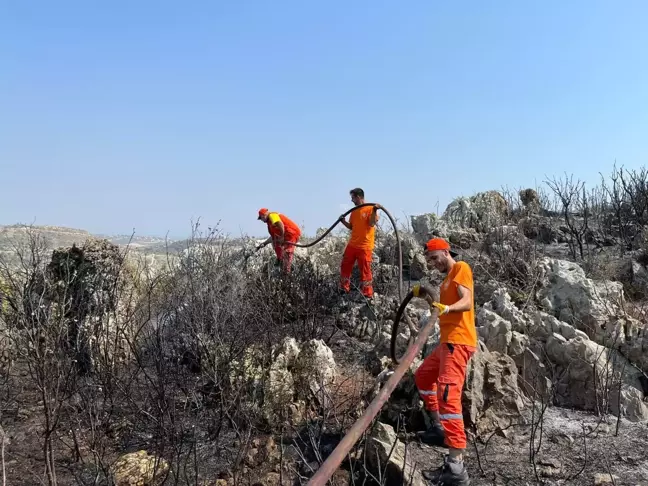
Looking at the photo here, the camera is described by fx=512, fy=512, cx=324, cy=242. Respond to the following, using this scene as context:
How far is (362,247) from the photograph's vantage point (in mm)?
7078

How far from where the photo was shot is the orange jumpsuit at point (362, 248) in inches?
279

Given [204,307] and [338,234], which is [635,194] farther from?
[204,307]

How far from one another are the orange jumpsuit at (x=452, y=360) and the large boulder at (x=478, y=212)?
763 cm

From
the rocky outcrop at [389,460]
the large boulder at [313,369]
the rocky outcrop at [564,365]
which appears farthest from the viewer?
the large boulder at [313,369]

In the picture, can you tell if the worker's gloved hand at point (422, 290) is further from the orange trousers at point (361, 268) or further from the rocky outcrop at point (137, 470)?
the orange trousers at point (361, 268)

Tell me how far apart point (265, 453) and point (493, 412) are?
1.95m

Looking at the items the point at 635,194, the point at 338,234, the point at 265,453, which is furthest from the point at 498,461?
the point at 635,194

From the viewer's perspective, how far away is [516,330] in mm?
5562

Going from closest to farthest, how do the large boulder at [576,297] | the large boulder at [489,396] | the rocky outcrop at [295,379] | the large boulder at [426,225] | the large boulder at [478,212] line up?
the large boulder at [489,396]
the rocky outcrop at [295,379]
the large boulder at [576,297]
the large boulder at [426,225]
the large boulder at [478,212]

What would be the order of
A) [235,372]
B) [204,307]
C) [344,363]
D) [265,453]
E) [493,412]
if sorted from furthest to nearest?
[344,363], [204,307], [235,372], [493,412], [265,453]

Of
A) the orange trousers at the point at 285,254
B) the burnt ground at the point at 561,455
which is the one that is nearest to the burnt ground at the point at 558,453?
the burnt ground at the point at 561,455

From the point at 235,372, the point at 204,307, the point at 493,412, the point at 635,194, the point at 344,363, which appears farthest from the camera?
the point at 635,194

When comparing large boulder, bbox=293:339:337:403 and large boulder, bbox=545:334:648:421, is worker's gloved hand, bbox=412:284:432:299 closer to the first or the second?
large boulder, bbox=293:339:337:403

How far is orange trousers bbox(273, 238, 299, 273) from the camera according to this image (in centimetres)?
762
